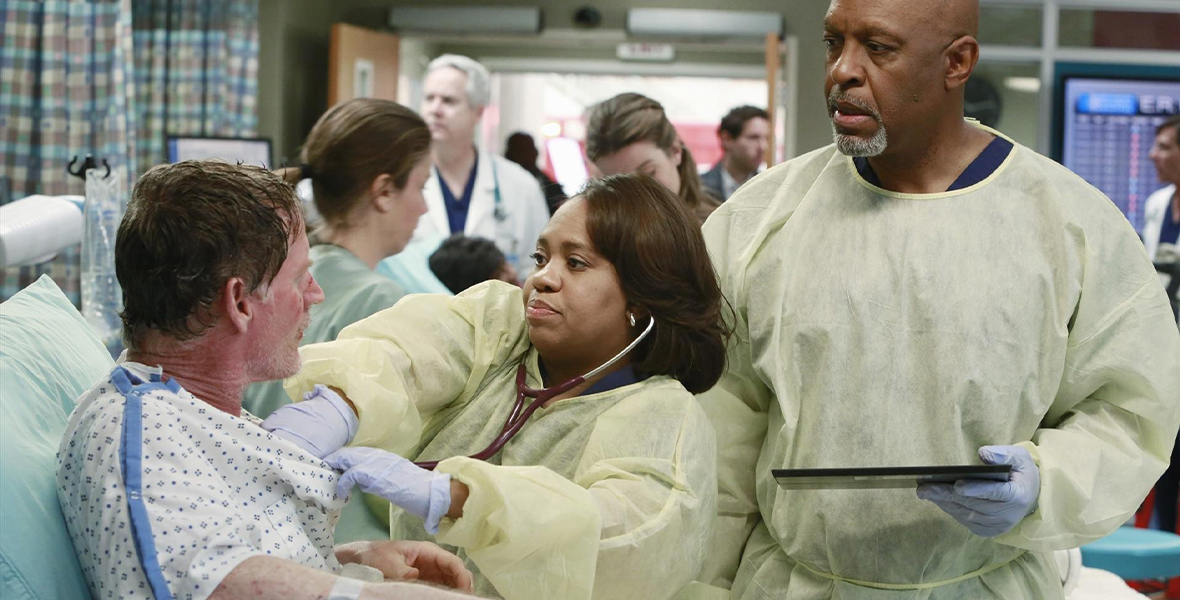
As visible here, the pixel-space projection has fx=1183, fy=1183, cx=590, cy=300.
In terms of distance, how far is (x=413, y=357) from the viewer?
4.97 ft

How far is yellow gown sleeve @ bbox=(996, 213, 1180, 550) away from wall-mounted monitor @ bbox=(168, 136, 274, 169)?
13.7 feet

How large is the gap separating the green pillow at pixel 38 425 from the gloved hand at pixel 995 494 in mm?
1013

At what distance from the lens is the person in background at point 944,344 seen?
159 cm

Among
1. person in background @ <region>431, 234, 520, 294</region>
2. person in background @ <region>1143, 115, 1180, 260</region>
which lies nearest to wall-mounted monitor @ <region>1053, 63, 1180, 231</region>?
person in background @ <region>1143, 115, 1180, 260</region>

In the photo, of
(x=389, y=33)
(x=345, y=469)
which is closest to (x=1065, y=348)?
(x=345, y=469)

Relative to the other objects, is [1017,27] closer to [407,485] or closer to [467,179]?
[467,179]

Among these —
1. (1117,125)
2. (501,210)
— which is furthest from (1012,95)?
(501,210)

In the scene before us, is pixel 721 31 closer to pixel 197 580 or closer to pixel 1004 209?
pixel 1004 209

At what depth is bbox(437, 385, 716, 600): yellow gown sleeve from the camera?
1.25 metres

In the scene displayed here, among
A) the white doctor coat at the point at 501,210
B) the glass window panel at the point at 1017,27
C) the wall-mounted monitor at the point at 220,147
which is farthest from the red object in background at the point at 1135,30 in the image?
the wall-mounted monitor at the point at 220,147

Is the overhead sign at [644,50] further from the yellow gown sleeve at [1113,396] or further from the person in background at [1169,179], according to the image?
the yellow gown sleeve at [1113,396]

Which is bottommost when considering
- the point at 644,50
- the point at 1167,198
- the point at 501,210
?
the point at 501,210

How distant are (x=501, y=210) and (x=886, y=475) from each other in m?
3.23

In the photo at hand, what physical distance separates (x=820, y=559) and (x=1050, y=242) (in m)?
0.55
